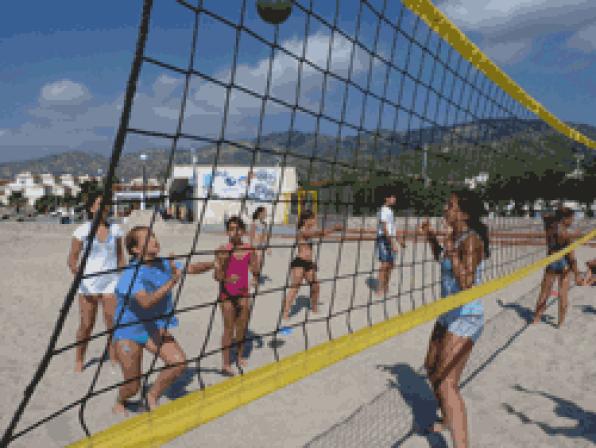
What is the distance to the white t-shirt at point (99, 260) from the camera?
12.3 feet

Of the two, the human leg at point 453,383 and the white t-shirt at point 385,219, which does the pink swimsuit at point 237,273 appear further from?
the white t-shirt at point 385,219

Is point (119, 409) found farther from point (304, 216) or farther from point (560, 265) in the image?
point (560, 265)

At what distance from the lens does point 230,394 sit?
5.51 ft

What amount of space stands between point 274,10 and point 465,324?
6.04 feet

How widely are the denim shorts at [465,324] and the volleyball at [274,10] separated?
5.67 ft

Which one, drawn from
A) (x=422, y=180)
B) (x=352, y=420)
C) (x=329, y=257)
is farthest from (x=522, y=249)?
(x=352, y=420)

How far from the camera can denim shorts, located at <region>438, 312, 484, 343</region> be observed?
265cm

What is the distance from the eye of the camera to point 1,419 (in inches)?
132

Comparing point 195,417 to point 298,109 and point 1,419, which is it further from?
point 1,419

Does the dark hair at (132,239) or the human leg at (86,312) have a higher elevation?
the dark hair at (132,239)

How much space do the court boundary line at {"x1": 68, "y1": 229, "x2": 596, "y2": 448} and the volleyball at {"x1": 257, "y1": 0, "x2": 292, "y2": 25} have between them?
1.48m

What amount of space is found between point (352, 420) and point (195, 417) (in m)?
1.91

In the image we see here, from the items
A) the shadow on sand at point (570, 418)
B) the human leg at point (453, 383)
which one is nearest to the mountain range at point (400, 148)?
the human leg at point (453, 383)

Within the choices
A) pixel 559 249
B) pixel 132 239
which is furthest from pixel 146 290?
pixel 559 249
